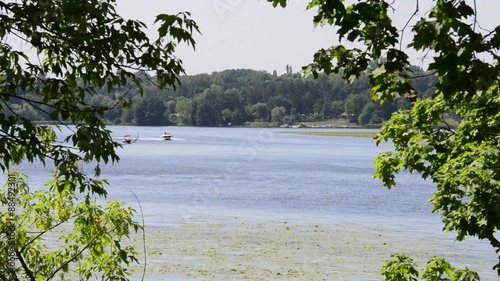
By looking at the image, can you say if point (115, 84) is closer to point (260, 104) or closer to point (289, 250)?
point (289, 250)

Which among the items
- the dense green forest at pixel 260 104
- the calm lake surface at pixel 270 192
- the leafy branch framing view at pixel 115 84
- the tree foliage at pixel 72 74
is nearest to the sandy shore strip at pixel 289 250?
the calm lake surface at pixel 270 192

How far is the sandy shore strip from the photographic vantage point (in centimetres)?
1792

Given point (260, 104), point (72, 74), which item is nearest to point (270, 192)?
point (72, 74)

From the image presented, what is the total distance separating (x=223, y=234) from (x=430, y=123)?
13.1 m

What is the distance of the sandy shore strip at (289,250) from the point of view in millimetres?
17922

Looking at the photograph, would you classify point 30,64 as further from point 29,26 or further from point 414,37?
point 414,37

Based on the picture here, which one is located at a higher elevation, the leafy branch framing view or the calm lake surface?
the leafy branch framing view

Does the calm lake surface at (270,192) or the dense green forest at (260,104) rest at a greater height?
the dense green forest at (260,104)

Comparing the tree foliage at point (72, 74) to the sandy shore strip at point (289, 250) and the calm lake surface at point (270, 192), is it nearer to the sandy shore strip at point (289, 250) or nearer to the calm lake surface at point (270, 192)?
the sandy shore strip at point (289, 250)

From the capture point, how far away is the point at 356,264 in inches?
755

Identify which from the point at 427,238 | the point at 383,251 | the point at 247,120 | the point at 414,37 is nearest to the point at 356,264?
the point at 383,251

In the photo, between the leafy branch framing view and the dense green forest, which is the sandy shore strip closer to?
the leafy branch framing view

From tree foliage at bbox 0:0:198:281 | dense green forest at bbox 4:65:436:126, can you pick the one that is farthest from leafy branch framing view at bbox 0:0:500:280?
dense green forest at bbox 4:65:436:126

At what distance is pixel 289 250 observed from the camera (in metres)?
21.1
